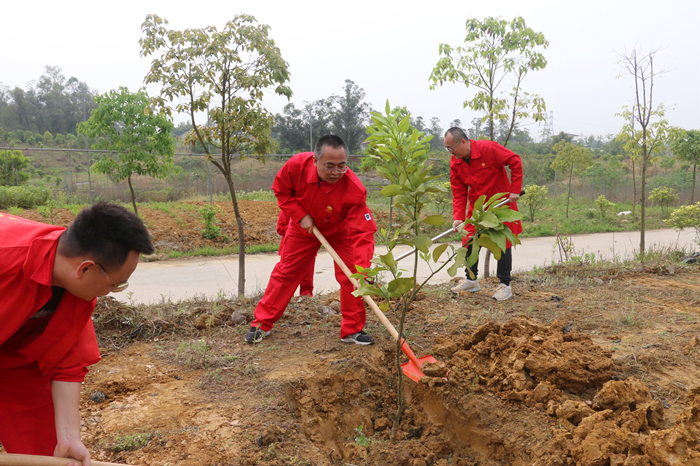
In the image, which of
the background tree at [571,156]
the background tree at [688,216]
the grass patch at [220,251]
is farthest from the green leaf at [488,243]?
the background tree at [571,156]

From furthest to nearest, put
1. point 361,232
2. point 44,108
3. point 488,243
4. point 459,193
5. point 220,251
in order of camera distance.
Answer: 1. point 44,108
2. point 220,251
3. point 459,193
4. point 361,232
5. point 488,243

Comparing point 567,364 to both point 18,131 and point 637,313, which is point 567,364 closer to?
point 637,313

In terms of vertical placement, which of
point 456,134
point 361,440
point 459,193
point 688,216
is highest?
point 456,134

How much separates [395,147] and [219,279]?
5.55 m

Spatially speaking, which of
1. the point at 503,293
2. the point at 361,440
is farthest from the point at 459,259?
the point at 503,293

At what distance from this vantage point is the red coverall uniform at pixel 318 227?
3754mm

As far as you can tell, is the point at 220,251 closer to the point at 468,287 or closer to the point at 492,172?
the point at 468,287

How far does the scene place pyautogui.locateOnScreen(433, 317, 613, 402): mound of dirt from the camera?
2857 mm

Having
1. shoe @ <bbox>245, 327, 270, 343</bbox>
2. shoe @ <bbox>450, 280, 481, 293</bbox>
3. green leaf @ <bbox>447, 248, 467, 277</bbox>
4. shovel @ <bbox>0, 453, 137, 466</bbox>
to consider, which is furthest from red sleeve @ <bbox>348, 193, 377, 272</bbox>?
shovel @ <bbox>0, 453, 137, 466</bbox>

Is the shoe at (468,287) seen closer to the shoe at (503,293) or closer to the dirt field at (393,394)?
the shoe at (503,293)

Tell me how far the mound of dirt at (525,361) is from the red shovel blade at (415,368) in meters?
0.17

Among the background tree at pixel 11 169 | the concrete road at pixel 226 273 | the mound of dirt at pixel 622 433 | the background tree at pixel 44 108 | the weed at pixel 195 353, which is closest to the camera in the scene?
the mound of dirt at pixel 622 433

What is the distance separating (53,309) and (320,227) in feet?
7.89

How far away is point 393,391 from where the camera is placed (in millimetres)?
3320
